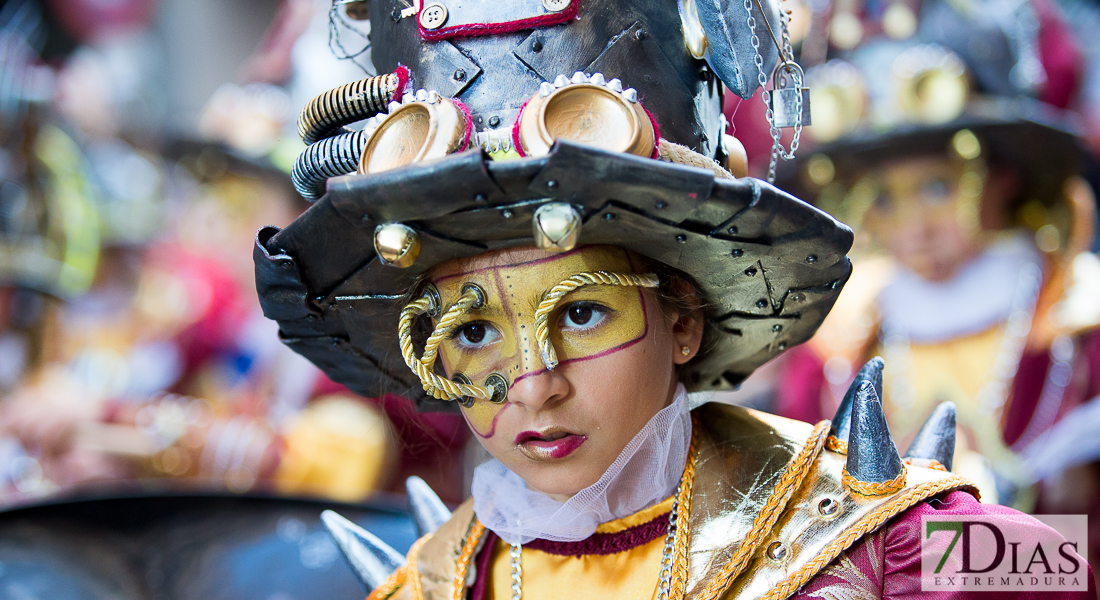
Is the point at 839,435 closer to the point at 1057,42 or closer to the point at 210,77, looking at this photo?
the point at 1057,42

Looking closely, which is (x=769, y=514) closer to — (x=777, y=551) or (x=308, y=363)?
(x=777, y=551)

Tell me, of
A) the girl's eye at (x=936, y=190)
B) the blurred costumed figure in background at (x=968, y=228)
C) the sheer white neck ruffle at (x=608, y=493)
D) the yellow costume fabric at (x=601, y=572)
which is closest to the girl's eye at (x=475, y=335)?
the sheer white neck ruffle at (x=608, y=493)

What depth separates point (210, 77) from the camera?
16.3ft

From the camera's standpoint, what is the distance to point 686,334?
52.2 inches

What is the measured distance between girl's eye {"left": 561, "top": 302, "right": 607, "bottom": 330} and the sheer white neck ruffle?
167 mm

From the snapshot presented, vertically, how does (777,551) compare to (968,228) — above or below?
below

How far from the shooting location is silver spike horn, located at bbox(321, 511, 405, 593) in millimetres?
1509

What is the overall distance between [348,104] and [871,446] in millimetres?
806

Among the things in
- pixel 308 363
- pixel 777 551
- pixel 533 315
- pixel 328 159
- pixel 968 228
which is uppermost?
pixel 968 228

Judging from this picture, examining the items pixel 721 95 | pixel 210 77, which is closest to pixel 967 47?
pixel 721 95

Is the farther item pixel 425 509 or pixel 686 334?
pixel 425 509

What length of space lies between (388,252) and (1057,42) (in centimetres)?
307

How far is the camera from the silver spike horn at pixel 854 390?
4.03 ft

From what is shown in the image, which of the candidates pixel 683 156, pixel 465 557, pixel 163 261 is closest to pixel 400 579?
pixel 465 557
